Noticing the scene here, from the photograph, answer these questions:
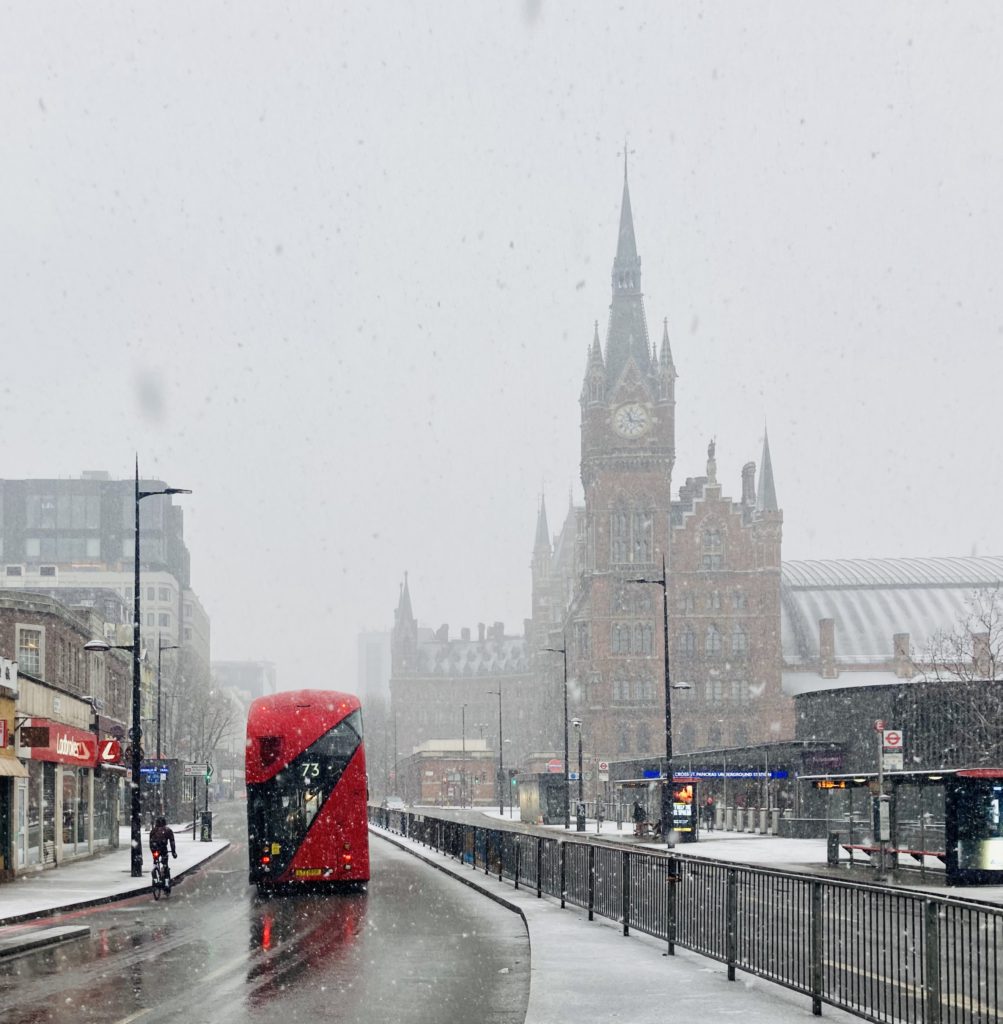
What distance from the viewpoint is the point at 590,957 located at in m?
17.1

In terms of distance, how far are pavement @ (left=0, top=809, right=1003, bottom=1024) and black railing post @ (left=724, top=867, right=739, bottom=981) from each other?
0.18m

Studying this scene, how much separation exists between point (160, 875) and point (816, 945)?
66.1 feet

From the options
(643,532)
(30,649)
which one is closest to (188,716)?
(643,532)

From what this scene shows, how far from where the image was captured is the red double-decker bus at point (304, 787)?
27.9m

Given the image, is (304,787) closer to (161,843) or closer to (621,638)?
(161,843)

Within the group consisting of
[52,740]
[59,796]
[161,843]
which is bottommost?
[59,796]

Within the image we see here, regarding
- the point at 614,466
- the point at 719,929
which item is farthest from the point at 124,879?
the point at 614,466

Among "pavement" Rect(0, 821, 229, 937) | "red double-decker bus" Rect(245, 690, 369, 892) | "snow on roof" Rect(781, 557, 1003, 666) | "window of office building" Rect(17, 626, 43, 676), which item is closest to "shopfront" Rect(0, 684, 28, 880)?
"pavement" Rect(0, 821, 229, 937)

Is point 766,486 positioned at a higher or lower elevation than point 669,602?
higher

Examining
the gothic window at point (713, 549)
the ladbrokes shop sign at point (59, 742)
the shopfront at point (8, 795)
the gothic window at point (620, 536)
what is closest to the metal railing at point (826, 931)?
the shopfront at point (8, 795)

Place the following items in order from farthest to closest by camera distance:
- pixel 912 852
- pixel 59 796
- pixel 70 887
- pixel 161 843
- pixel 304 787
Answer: pixel 59 796 → pixel 912 852 → pixel 70 887 → pixel 161 843 → pixel 304 787

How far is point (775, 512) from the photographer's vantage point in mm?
130875

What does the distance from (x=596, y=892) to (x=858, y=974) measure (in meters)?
10.5

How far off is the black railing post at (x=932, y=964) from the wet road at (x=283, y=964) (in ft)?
13.1
